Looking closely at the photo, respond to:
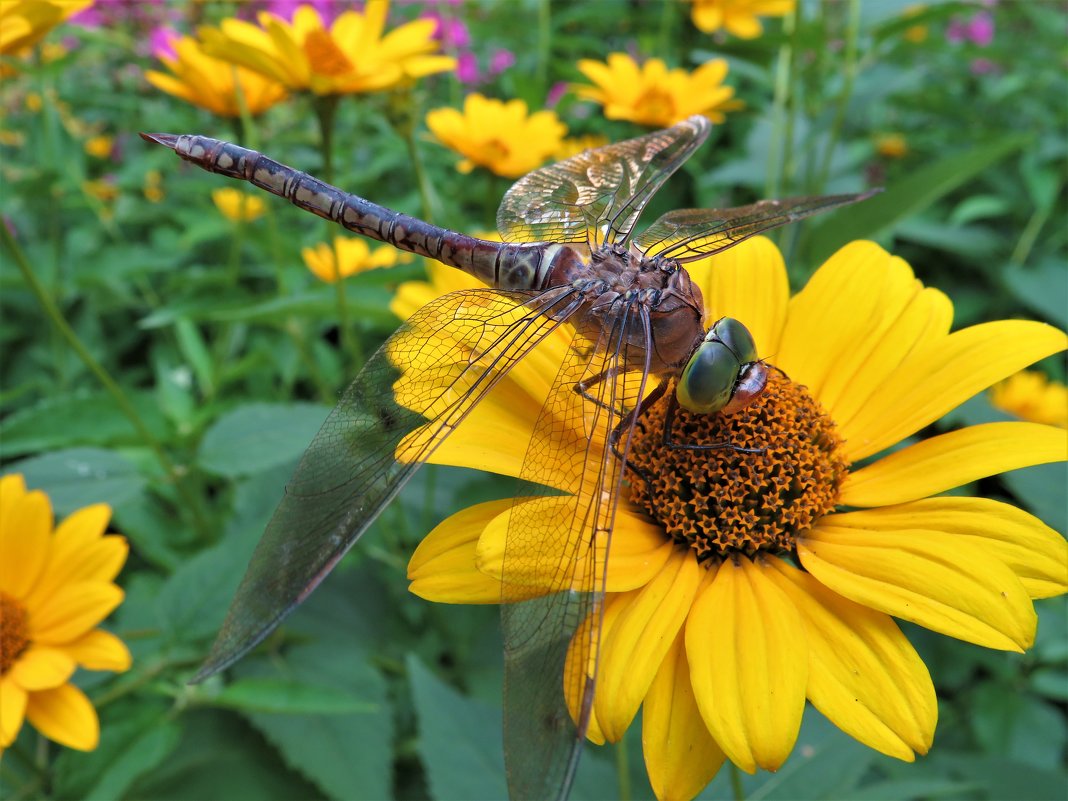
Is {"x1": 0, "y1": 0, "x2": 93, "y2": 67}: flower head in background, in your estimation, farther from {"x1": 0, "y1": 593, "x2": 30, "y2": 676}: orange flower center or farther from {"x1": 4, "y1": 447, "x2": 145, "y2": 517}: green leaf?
{"x1": 0, "y1": 593, "x2": 30, "y2": 676}: orange flower center

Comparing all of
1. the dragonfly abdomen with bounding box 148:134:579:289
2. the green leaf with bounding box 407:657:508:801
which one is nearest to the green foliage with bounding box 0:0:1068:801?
the green leaf with bounding box 407:657:508:801

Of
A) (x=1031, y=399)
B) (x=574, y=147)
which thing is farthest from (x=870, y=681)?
(x=574, y=147)

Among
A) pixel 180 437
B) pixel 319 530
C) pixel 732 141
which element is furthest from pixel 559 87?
pixel 319 530

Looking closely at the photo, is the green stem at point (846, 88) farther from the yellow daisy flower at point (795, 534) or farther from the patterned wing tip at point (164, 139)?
the patterned wing tip at point (164, 139)

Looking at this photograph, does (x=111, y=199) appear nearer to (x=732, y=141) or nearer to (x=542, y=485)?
(x=732, y=141)

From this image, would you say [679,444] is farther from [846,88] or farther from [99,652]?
[846,88]
